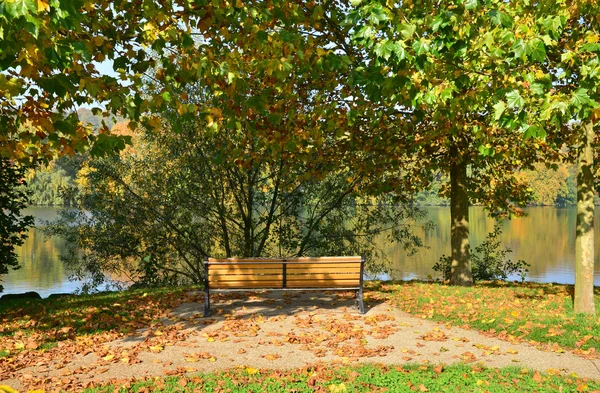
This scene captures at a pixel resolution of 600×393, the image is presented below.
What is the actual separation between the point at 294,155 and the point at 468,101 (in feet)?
14.9

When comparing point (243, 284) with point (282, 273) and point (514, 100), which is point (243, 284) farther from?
point (514, 100)

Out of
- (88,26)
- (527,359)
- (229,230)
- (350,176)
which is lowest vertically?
(527,359)

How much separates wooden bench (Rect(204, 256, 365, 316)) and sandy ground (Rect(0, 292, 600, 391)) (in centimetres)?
49

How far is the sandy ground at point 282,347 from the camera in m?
6.42

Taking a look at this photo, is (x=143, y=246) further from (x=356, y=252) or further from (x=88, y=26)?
(x=88, y=26)

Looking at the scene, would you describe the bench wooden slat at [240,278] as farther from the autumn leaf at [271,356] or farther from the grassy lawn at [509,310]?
the grassy lawn at [509,310]

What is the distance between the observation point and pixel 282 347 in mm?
7332

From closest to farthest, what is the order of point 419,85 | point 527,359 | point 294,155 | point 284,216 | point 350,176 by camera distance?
1. point 527,359
2. point 419,85
3. point 294,155
4. point 350,176
5. point 284,216

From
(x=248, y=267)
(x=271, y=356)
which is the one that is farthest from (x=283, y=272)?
(x=271, y=356)

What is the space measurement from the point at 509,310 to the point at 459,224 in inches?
179

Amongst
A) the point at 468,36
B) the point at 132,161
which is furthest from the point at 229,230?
the point at 468,36

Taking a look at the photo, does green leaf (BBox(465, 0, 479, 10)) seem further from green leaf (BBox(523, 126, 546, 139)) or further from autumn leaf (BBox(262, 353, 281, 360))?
autumn leaf (BBox(262, 353, 281, 360))

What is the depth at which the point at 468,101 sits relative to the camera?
28.9 feet

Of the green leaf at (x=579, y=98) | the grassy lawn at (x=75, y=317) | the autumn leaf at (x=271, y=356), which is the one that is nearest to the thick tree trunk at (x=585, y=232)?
the green leaf at (x=579, y=98)
